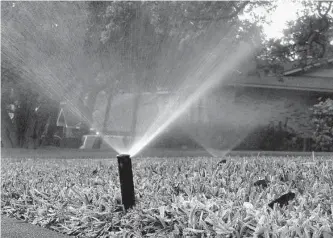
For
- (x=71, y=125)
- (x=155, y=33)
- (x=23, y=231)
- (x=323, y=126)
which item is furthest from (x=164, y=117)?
(x=23, y=231)

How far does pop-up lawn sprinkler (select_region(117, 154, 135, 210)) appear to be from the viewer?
13.4 ft

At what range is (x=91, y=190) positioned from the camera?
488 centimetres

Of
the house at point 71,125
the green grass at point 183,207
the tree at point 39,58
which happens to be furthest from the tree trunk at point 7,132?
the green grass at point 183,207

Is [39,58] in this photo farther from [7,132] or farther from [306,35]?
[306,35]

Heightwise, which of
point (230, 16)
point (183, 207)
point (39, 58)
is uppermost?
point (230, 16)

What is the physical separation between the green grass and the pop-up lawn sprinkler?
7cm

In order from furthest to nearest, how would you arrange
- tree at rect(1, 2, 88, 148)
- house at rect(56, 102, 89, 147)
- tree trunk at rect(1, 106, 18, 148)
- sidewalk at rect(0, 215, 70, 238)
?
house at rect(56, 102, 89, 147)
tree trunk at rect(1, 106, 18, 148)
tree at rect(1, 2, 88, 148)
sidewalk at rect(0, 215, 70, 238)

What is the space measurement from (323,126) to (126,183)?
1925cm

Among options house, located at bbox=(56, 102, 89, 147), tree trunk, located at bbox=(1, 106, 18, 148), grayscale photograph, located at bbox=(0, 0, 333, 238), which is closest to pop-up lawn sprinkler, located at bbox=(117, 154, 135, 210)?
grayscale photograph, located at bbox=(0, 0, 333, 238)

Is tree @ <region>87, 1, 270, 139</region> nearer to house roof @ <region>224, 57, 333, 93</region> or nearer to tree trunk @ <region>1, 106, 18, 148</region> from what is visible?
house roof @ <region>224, 57, 333, 93</region>

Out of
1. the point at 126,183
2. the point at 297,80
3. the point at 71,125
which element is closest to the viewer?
the point at 126,183

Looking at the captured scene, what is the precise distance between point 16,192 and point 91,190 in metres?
1.26

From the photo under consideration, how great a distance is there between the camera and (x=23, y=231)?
4406mm

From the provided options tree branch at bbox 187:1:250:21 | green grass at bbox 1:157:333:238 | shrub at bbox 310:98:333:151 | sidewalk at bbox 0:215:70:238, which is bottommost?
sidewalk at bbox 0:215:70:238
